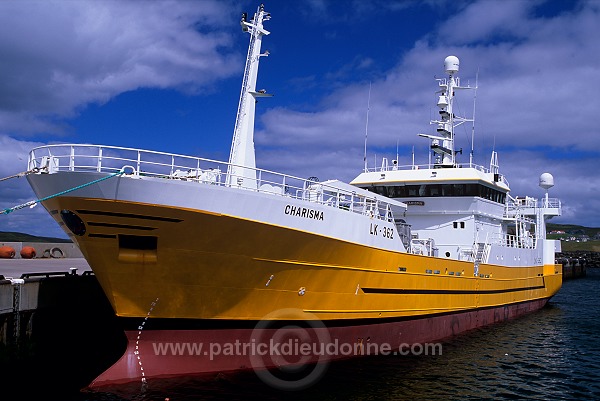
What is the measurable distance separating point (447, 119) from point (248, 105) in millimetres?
12511

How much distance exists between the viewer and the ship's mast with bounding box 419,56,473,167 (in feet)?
76.1

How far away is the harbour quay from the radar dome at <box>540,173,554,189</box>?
2399 centimetres

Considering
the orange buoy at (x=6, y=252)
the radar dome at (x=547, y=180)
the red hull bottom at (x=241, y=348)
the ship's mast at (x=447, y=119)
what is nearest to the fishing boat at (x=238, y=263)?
the red hull bottom at (x=241, y=348)

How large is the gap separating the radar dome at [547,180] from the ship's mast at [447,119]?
846cm

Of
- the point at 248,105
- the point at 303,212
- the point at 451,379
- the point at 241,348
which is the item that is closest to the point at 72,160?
the point at 303,212

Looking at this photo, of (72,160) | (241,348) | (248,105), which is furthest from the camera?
(248,105)

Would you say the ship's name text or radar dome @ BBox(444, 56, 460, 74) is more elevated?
radar dome @ BBox(444, 56, 460, 74)

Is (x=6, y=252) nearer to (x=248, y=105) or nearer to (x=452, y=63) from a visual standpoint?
(x=248, y=105)

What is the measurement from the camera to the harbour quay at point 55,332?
12.7 meters

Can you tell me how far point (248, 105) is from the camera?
46.9 feet

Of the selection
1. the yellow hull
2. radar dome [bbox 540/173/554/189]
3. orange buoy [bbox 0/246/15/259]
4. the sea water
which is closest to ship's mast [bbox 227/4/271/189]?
the yellow hull

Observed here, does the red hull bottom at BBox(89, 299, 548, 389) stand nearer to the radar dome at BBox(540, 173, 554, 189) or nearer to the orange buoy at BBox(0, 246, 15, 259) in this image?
the radar dome at BBox(540, 173, 554, 189)

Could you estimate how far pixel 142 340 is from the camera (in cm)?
1128

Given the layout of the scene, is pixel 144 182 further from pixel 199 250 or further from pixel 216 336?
pixel 216 336
